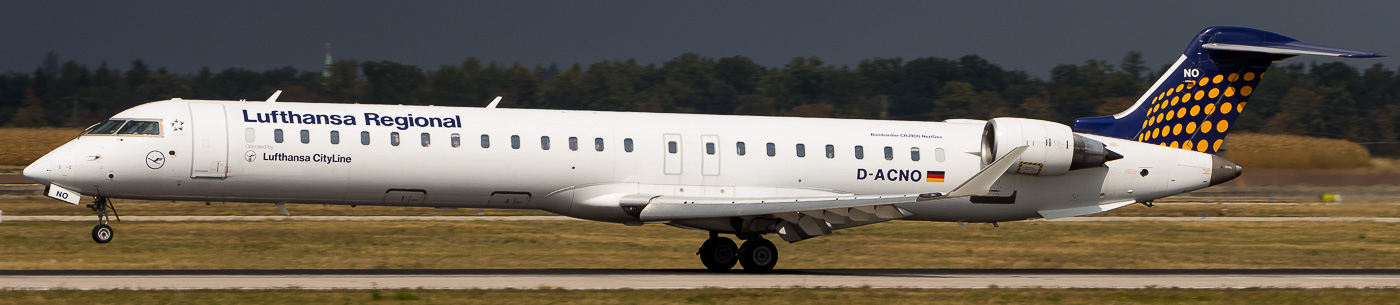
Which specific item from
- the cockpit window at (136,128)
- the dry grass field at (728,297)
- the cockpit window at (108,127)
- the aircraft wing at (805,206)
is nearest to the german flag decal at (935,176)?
the aircraft wing at (805,206)

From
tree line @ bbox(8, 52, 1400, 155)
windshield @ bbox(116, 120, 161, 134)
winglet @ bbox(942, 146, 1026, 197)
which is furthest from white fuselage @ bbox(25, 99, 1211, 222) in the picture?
tree line @ bbox(8, 52, 1400, 155)

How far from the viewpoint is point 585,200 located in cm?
2370

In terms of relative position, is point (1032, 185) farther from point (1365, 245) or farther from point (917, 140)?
point (1365, 245)

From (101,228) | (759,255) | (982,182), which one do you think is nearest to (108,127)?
(101,228)

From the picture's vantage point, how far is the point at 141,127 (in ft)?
72.9

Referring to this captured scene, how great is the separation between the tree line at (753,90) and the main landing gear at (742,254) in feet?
176

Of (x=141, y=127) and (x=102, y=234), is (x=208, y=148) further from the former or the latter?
(x=102, y=234)

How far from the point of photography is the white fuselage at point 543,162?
22.2 metres

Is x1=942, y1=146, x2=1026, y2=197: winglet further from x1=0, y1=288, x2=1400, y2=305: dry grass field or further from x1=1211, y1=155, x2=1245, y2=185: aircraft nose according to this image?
x1=1211, y1=155, x2=1245, y2=185: aircraft nose

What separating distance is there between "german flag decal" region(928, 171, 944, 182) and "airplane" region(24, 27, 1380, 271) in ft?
0.13

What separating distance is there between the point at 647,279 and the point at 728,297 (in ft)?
10.2

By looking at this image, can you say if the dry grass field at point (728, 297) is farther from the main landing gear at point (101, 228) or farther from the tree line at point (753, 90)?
the tree line at point (753, 90)

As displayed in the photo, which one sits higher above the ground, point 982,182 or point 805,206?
point 982,182

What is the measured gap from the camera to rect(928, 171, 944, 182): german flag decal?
25.6m
